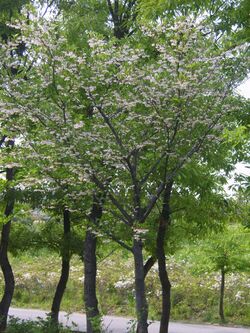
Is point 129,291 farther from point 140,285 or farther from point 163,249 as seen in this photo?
point 140,285

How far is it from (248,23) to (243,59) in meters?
0.67

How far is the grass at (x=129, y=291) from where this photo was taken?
63.5 feet

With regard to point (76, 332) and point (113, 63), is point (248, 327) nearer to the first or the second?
point (76, 332)

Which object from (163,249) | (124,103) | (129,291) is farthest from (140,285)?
(129,291)

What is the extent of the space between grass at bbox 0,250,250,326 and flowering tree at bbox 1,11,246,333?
902cm

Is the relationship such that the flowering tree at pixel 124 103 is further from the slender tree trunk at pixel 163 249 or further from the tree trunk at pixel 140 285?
the slender tree trunk at pixel 163 249

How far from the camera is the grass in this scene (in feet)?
63.5

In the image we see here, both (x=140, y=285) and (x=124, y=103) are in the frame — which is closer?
(x=124, y=103)

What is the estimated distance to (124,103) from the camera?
848cm

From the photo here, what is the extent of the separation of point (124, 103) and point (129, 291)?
1355 cm

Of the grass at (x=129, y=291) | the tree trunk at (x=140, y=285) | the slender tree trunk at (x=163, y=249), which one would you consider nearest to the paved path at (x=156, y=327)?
the grass at (x=129, y=291)

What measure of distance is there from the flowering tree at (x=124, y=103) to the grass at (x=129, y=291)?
9.02 m

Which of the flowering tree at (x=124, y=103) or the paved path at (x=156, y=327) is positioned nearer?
the flowering tree at (x=124, y=103)

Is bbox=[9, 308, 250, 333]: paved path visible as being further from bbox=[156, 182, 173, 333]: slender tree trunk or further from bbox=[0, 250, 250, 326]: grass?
bbox=[156, 182, 173, 333]: slender tree trunk
